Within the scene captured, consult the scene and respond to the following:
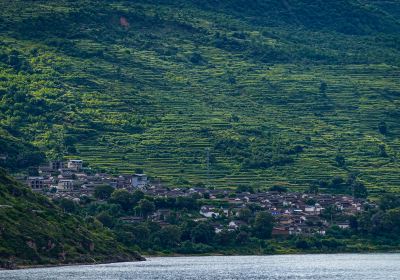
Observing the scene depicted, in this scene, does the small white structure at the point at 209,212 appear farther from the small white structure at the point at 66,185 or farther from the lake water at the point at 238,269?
the small white structure at the point at 66,185

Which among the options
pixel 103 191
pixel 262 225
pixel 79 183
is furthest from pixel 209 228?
pixel 79 183

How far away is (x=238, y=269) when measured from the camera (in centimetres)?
13925

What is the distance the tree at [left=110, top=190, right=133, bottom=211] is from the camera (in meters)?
179

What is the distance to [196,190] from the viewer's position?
19462 centimetres

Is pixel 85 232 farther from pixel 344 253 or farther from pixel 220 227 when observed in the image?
pixel 344 253

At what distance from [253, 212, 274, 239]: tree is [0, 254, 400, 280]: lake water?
376 inches

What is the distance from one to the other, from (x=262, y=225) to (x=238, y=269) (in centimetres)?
3642

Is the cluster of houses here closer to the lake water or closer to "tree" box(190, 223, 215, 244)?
"tree" box(190, 223, 215, 244)

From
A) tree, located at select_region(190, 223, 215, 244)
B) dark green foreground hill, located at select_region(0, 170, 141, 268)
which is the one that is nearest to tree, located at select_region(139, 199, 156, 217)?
tree, located at select_region(190, 223, 215, 244)

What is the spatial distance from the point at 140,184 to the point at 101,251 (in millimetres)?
46062

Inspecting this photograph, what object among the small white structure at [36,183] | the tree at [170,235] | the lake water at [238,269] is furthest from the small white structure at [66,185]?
the lake water at [238,269]

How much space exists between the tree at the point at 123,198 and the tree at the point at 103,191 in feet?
9.98

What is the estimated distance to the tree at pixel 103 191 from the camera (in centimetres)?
18300

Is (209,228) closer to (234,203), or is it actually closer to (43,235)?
(234,203)
